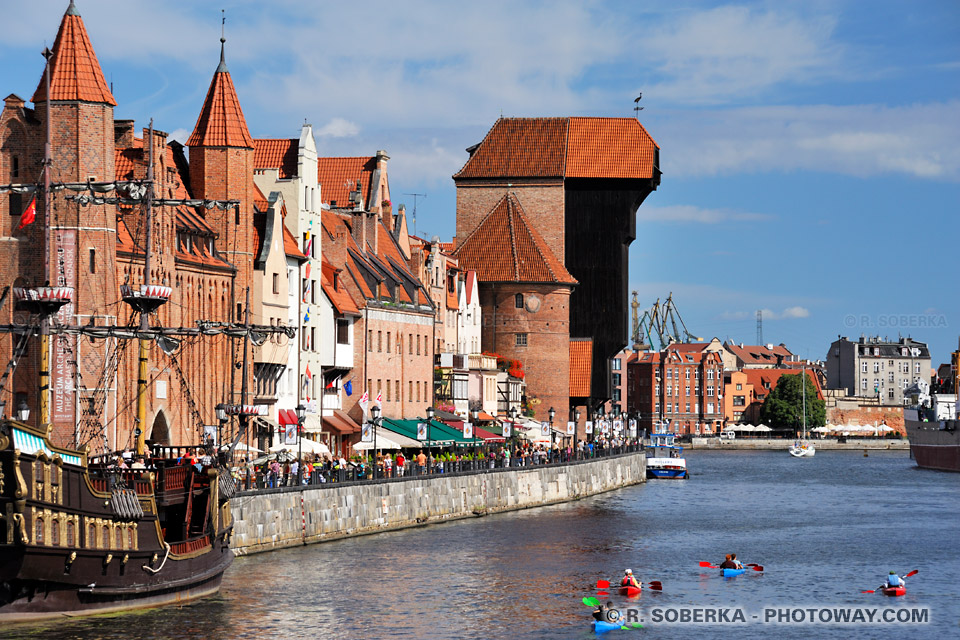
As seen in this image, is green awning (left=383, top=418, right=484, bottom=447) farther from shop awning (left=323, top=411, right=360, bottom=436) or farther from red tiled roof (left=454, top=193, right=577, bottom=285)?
red tiled roof (left=454, top=193, right=577, bottom=285)

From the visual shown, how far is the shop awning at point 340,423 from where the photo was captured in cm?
7325

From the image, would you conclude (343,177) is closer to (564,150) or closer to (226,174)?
(226,174)

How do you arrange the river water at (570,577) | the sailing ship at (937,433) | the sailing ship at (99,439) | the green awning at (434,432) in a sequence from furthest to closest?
the sailing ship at (937,433), the green awning at (434,432), the river water at (570,577), the sailing ship at (99,439)

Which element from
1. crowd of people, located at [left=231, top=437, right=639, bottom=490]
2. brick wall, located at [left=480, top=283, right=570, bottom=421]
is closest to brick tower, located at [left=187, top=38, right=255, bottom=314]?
crowd of people, located at [left=231, top=437, right=639, bottom=490]

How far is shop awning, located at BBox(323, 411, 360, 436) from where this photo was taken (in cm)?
7325

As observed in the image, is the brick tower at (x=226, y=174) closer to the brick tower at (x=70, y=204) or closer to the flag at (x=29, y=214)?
the brick tower at (x=70, y=204)

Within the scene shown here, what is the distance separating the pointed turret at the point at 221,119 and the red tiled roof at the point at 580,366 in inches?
2364

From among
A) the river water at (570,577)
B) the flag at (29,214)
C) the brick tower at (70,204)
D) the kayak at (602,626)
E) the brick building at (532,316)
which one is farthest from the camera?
the brick building at (532,316)

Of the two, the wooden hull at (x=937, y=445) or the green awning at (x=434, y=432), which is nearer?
the green awning at (x=434, y=432)

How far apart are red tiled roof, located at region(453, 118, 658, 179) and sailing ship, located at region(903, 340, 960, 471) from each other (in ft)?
132

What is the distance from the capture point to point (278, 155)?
249 ft

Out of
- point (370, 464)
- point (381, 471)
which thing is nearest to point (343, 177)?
point (370, 464)

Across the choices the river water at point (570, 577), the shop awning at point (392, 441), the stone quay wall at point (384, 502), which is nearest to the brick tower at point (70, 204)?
the stone quay wall at point (384, 502)

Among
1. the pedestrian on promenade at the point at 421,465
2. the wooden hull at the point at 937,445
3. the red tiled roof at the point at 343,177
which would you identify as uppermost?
the red tiled roof at the point at 343,177
